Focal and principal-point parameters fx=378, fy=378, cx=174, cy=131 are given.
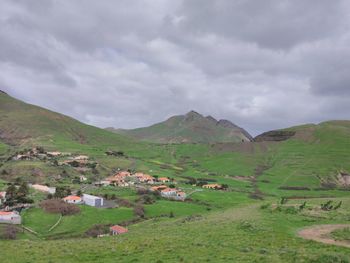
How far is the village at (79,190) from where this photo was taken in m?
88.5

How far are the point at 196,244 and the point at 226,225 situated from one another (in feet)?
40.8

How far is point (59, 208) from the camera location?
284 feet

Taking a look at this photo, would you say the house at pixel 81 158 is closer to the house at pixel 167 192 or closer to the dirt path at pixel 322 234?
the house at pixel 167 192

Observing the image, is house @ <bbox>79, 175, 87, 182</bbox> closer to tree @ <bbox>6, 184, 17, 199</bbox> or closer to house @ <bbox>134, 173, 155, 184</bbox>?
house @ <bbox>134, 173, 155, 184</bbox>

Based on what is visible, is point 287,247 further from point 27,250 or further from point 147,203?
point 147,203

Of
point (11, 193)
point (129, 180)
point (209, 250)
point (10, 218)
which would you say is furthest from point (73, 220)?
point (129, 180)

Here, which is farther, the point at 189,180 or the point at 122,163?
the point at 122,163

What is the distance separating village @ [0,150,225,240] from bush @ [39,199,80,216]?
0.77 feet

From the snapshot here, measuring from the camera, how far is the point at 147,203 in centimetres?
10462

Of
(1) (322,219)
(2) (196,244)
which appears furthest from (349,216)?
(2) (196,244)

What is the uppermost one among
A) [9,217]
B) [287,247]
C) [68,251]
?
[287,247]

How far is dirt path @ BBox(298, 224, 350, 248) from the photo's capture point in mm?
34969

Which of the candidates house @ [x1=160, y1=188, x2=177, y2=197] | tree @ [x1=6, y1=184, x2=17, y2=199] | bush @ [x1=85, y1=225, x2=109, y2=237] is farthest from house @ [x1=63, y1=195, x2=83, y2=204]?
house @ [x1=160, y1=188, x2=177, y2=197]

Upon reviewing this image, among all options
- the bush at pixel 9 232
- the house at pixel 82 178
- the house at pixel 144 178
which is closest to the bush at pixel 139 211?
the bush at pixel 9 232
